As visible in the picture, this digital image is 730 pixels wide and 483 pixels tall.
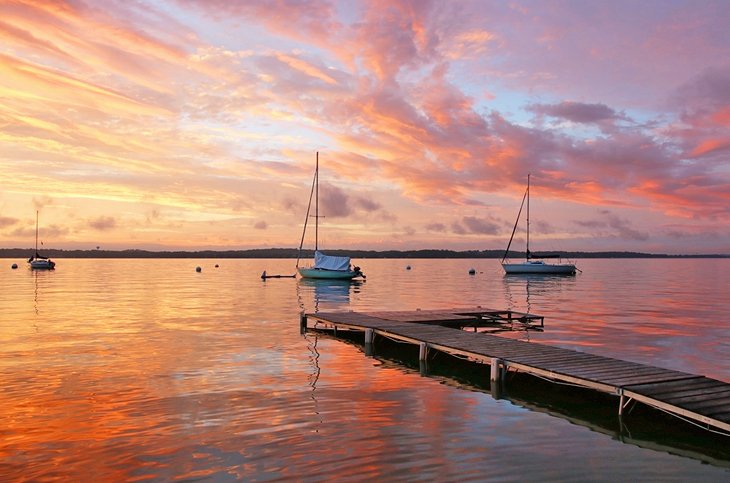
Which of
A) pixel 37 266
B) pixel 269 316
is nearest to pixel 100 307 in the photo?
pixel 269 316

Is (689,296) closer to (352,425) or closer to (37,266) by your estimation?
(352,425)

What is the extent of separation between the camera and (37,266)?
124 meters

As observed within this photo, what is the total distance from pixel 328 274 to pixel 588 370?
6278cm

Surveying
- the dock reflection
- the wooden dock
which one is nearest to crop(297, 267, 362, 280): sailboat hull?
the wooden dock

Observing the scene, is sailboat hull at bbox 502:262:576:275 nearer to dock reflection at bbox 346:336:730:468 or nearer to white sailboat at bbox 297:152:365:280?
white sailboat at bbox 297:152:365:280

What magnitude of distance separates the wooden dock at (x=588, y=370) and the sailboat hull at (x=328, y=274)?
1939 inches

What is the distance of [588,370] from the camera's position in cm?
1517

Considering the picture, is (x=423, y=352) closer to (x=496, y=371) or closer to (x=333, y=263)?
(x=496, y=371)

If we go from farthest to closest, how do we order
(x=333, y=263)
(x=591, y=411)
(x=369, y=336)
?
(x=333, y=263) → (x=369, y=336) → (x=591, y=411)

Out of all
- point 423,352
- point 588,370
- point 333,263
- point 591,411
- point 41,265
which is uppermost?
point 333,263

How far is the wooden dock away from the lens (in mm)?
12328

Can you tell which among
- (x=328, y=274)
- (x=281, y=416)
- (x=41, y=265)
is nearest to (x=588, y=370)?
(x=281, y=416)

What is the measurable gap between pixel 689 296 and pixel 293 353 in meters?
46.9

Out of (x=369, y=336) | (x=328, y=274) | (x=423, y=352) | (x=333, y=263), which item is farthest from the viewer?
(x=333, y=263)
